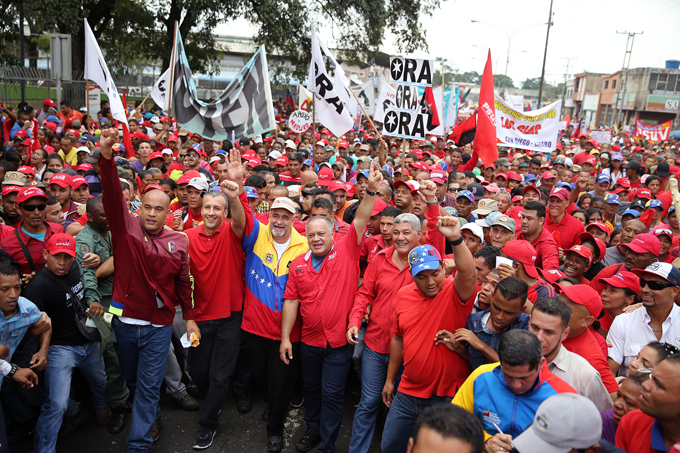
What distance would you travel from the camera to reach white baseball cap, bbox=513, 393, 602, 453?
1877mm

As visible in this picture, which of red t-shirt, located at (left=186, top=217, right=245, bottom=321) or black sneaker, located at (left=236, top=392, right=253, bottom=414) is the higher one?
red t-shirt, located at (left=186, top=217, right=245, bottom=321)

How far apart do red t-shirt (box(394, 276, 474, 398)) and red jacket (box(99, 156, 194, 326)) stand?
79.0 inches

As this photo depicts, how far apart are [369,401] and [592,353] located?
5.62ft

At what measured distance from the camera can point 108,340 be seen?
438 centimetres

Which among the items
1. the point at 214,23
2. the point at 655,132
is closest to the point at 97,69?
the point at 214,23

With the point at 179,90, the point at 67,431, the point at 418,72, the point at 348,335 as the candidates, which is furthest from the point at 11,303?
the point at 418,72

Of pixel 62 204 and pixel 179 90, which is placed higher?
pixel 179 90

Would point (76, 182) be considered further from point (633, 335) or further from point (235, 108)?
point (633, 335)

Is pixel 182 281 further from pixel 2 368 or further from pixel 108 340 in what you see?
pixel 2 368

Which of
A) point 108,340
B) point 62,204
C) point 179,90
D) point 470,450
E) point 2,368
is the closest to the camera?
point 470,450

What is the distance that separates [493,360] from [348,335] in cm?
126

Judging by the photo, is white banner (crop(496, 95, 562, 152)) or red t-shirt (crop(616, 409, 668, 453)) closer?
red t-shirt (crop(616, 409, 668, 453))

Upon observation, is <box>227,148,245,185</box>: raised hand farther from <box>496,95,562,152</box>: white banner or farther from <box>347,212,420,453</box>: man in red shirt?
Result: <box>496,95,562,152</box>: white banner

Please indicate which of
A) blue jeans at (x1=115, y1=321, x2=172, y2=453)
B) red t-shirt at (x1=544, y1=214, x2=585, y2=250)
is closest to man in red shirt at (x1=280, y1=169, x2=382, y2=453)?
blue jeans at (x1=115, y1=321, x2=172, y2=453)
